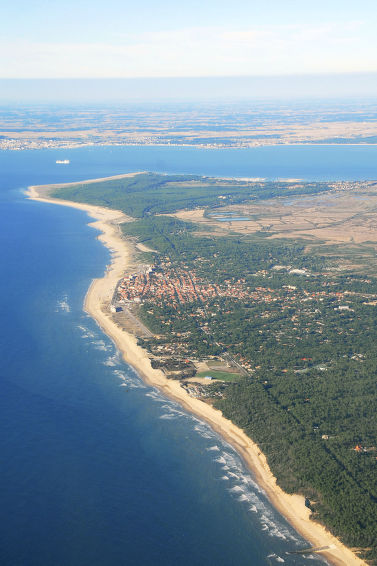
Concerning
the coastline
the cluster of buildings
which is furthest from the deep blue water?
the cluster of buildings

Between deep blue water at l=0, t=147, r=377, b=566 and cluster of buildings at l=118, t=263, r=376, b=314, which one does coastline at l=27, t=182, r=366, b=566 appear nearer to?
deep blue water at l=0, t=147, r=377, b=566

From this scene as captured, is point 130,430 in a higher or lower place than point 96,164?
lower

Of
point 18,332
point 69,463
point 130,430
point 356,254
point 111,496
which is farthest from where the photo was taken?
point 356,254

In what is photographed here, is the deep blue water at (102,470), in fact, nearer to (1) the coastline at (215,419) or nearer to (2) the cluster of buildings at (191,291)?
(1) the coastline at (215,419)

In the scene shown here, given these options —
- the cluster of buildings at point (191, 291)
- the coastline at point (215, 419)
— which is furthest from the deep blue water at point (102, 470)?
the cluster of buildings at point (191, 291)

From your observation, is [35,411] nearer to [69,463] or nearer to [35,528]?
[69,463]

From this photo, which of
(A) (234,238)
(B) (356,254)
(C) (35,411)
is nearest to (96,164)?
(A) (234,238)

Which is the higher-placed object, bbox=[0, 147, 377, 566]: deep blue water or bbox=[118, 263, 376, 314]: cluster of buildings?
bbox=[118, 263, 376, 314]: cluster of buildings
